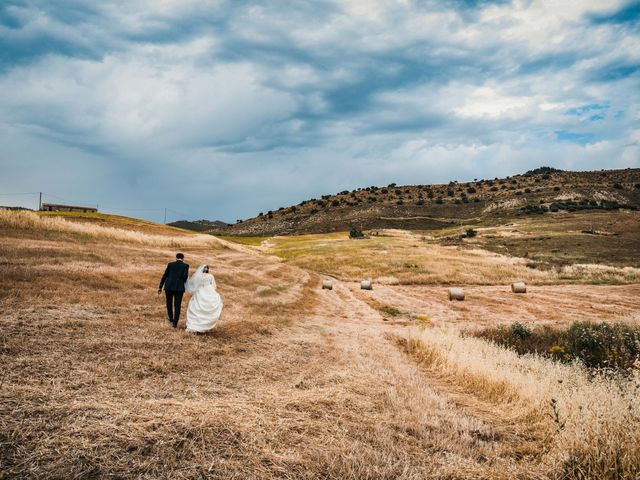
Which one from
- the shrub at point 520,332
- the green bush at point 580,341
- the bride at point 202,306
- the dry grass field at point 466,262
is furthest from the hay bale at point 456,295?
the bride at point 202,306

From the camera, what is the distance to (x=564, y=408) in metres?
7.34

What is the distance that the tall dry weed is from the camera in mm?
5391

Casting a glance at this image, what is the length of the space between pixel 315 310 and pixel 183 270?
1178cm

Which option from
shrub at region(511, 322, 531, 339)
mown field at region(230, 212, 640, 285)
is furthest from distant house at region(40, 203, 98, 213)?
shrub at region(511, 322, 531, 339)

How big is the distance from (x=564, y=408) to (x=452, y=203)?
120 m

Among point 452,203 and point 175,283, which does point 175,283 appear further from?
point 452,203

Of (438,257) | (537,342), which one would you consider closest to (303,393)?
(537,342)

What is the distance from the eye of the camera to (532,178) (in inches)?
5374

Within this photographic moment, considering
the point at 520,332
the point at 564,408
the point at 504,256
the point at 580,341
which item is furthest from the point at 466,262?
the point at 564,408

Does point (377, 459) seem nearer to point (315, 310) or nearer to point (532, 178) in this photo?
point (315, 310)

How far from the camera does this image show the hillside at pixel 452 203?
101812mm

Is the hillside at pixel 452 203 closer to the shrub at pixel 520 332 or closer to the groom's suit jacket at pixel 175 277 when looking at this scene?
the shrub at pixel 520 332

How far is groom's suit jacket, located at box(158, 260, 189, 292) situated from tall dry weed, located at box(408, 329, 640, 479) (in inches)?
375

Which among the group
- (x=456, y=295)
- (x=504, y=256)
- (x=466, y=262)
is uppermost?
(x=504, y=256)
